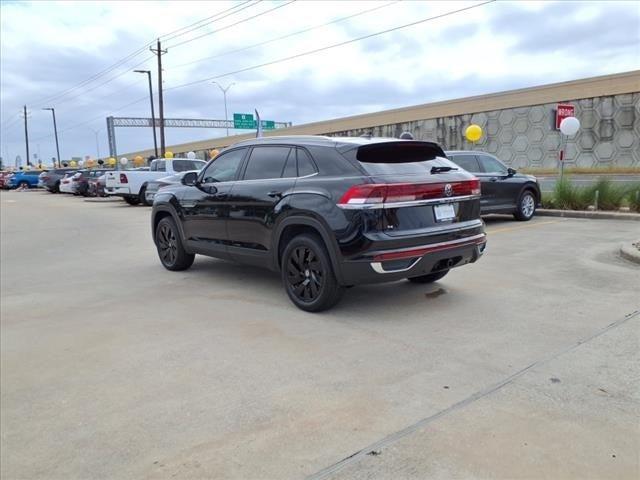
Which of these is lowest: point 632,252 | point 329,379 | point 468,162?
point 329,379

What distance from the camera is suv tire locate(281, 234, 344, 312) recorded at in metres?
5.19

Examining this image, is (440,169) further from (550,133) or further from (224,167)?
(550,133)

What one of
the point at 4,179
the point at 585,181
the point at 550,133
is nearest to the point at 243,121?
the point at 4,179

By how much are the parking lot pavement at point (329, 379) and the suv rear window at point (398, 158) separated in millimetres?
1415

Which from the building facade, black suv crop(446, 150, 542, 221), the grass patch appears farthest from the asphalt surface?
the building facade

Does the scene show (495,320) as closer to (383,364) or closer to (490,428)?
(383,364)

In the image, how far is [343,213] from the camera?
4930 millimetres

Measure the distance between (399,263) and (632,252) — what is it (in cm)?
432

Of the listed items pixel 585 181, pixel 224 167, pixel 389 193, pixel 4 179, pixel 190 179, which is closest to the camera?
pixel 389 193

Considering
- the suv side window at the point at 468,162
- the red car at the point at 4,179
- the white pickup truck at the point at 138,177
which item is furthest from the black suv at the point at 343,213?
the red car at the point at 4,179

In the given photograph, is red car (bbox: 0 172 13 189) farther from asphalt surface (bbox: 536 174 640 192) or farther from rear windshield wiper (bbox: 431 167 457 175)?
rear windshield wiper (bbox: 431 167 457 175)

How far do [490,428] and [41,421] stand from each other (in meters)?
2.76

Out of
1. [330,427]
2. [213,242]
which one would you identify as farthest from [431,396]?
[213,242]

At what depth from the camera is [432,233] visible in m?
5.12
